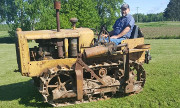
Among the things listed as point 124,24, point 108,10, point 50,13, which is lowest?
point 124,24

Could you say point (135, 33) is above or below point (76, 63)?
above

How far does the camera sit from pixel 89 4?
114ft

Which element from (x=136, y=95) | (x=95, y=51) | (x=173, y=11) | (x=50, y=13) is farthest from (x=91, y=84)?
(x=173, y=11)

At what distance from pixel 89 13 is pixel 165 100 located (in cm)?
2908

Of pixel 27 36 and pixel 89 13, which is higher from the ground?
pixel 89 13

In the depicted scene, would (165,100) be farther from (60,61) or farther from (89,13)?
(89,13)

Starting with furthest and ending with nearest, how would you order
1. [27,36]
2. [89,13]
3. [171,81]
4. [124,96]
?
[89,13] → [171,81] → [124,96] → [27,36]

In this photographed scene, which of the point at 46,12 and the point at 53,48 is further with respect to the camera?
the point at 46,12

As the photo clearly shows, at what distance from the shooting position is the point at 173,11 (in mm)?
97688

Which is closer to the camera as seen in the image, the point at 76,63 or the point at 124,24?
the point at 76,63

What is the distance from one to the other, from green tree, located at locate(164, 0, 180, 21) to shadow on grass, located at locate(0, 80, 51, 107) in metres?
102

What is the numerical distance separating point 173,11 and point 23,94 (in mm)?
102753

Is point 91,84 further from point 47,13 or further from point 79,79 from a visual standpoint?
point 47,13

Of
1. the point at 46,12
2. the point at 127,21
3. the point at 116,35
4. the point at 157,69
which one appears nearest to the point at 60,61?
the point at 116,35
